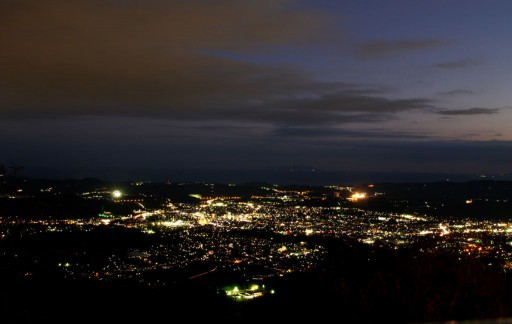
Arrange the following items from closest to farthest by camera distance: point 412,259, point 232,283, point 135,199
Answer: point 412,259
point 232,283
point 135,199

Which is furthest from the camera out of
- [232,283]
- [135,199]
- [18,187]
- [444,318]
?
[135,199]

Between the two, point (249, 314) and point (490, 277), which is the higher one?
point (490, 277)

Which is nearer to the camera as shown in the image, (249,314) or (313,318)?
(313,318)

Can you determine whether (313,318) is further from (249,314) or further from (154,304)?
(154,304)

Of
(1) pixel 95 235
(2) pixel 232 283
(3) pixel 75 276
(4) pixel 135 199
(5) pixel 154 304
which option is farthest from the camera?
(4) pixel 135 199

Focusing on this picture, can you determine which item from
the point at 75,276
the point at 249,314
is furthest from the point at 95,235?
the point at 249,314

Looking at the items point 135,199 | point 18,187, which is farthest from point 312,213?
point 18,187

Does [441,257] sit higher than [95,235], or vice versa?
[441,257]

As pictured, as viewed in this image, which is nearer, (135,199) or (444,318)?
(444,318)

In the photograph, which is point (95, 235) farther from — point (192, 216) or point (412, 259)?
point (412, 259)
